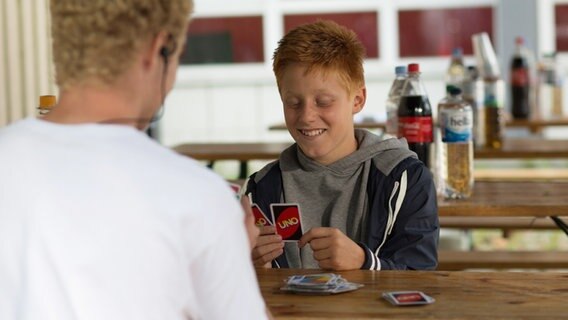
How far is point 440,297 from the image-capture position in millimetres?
1922

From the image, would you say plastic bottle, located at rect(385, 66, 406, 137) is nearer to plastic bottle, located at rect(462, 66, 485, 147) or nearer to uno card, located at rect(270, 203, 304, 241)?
plastic bottle, located at rect(462, 66, 485, 147)

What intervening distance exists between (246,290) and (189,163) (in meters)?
0.16

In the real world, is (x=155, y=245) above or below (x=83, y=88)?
below

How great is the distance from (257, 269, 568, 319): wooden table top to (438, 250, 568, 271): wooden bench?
2.30 metres

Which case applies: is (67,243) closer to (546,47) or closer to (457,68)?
(457,68)

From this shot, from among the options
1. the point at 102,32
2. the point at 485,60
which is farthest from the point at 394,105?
the point at 102,32

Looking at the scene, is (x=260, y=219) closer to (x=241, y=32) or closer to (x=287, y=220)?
(x=287, y=220)

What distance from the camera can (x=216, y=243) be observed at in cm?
131

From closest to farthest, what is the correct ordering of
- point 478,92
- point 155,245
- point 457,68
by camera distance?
point 155,245, point 478,92, point 457,68

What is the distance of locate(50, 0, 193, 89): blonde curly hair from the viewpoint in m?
1.33

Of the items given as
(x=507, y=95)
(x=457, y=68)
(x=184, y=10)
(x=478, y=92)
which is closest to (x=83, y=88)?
(x=184, y=10)

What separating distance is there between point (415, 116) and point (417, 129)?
0.04 meters

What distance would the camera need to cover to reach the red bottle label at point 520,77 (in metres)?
6.56

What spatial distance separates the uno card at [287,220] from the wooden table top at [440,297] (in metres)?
0.08
